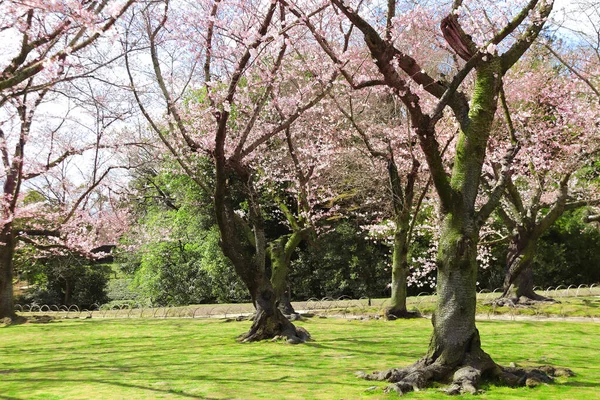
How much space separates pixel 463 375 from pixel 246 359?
383 centimetres

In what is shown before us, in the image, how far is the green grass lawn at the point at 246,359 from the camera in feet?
22.1

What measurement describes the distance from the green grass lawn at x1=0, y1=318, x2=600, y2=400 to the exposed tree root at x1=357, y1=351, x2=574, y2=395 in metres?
0.16

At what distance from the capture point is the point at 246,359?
365 inches

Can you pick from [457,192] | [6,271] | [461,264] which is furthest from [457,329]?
[6,271]

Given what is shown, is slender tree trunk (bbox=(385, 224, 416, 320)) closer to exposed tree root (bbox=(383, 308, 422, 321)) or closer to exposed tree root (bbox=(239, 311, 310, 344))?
exposed tree root (bbox=(383, 308, 422, 321))

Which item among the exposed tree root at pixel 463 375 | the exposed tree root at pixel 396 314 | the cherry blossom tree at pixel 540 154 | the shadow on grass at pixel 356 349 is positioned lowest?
the exposed tree root at pixel 463 375

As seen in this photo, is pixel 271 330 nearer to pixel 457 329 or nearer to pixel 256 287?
pixel 256 287

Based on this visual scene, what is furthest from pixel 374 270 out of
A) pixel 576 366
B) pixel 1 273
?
pixel 576 366

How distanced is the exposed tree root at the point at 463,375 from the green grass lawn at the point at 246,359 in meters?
0.16

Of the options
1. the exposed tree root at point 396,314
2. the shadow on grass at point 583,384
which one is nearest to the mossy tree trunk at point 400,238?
the exposed tree root at point 396,314

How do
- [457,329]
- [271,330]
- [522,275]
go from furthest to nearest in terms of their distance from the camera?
[522,275]
[271,330]
[457,329]

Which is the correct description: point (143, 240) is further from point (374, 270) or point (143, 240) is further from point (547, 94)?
point (547, 94)

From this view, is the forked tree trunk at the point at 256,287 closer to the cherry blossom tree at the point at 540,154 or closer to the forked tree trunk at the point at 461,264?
the forked tree trunk at the point at 461,264

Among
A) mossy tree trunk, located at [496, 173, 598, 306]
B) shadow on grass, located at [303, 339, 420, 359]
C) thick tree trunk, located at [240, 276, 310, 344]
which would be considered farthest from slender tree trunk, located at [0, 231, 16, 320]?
mossy tree trunk, located at [496, 173, 598, 306]
